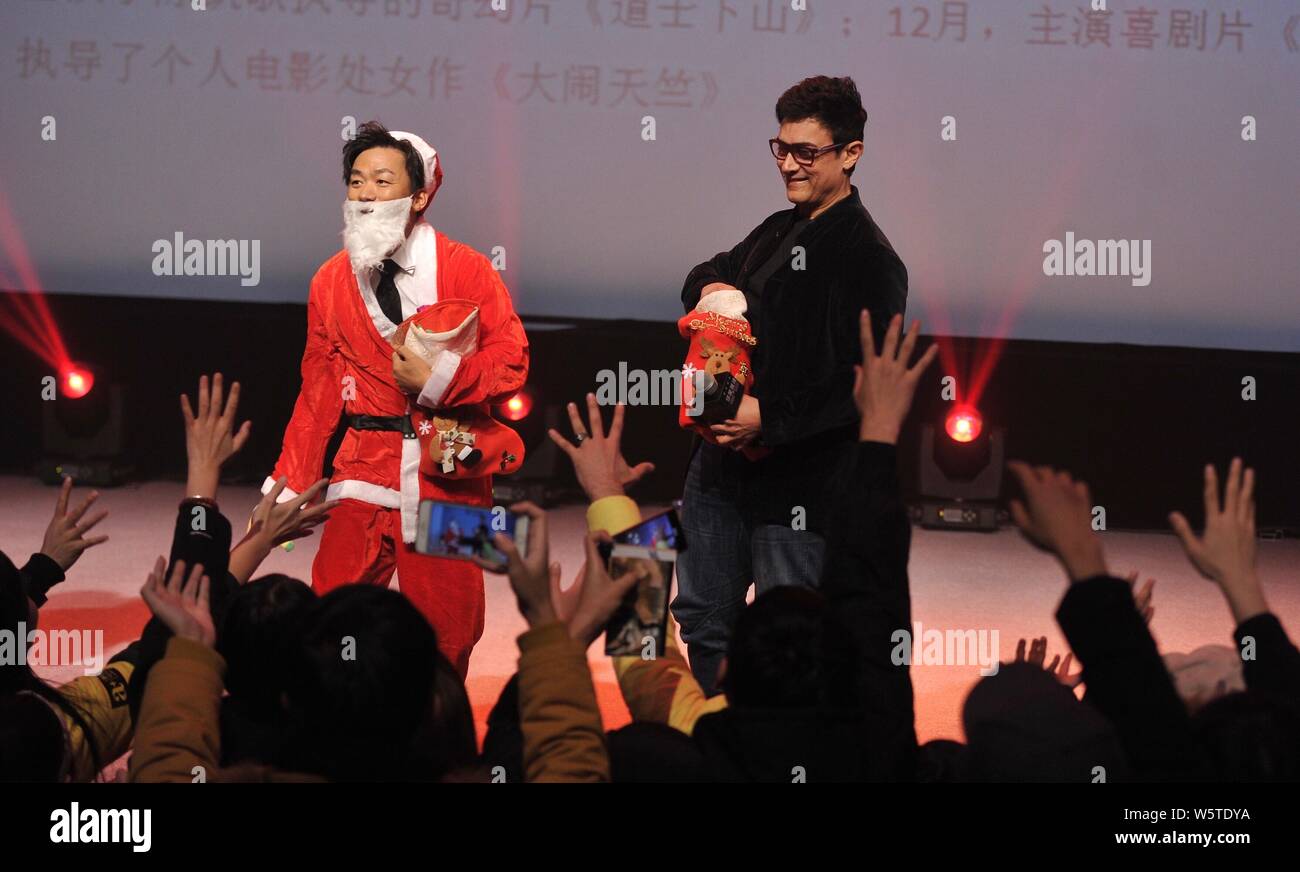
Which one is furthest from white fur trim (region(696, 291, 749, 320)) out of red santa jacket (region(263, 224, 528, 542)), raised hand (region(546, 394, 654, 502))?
raised hand (region(546, 394, 654, 502))

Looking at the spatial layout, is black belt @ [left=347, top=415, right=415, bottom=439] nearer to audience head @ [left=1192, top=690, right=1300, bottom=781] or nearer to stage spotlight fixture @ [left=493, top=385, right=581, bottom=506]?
audience head @ [left=1192, top=690, right=1300, bottom=781]

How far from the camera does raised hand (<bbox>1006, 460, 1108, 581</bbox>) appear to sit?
1.64m

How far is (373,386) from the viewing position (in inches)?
108

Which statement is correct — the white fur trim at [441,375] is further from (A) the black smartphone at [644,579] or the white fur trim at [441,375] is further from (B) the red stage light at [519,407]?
(B) the red stage light at [519,407]

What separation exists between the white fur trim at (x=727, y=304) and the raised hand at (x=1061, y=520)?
3.02 ft

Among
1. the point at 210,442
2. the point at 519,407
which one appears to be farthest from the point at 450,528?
the point at 519,407

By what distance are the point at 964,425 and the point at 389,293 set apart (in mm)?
2791

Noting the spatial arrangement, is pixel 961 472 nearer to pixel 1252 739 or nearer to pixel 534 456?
pixel 534 456

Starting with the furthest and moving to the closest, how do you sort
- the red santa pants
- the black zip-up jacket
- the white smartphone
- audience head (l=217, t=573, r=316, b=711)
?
the red santa pants
the black zip-up jacket
the white smartphone
audience head (l=217, t=573, r=316, b=711)

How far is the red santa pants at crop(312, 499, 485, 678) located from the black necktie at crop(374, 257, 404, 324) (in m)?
0.36

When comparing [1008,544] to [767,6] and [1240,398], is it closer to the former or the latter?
[1240,398]

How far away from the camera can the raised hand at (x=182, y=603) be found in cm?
176
